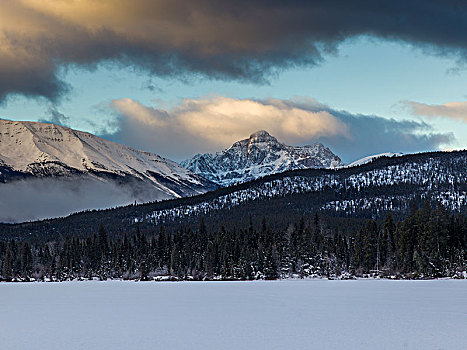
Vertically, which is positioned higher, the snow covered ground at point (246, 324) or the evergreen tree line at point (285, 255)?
the evergreen tree line at point (285, 255)

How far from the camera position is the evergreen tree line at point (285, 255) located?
12726 cm

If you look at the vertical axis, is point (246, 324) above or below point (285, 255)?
below

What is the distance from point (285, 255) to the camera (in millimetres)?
152875

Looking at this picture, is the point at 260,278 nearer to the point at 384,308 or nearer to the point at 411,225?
the point at 411,225

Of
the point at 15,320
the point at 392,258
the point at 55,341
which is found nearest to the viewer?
the point at 55,341

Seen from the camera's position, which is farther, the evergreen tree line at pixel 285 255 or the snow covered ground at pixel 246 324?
the evergreen tree line at pixel 285 255

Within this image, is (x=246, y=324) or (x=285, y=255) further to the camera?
(x=285, y=255)

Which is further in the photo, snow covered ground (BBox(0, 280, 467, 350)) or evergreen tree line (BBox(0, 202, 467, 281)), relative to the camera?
evergreen tree line (BBox(0, 202, 467, 281))

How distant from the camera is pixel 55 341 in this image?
137 feet

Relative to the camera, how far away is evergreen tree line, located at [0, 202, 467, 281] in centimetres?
12726

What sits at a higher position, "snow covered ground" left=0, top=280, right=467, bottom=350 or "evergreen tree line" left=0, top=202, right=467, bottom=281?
"evergreen tree line" left=0, top=202, right=467, bottom=281

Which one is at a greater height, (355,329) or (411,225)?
(411,225)

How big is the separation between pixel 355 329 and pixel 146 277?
5056 inches

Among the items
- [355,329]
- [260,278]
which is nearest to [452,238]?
[260,278]
